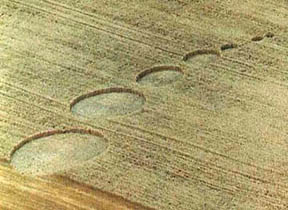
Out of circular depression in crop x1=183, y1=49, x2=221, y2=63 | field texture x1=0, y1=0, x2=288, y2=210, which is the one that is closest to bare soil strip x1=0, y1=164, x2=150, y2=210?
field texture x1=0, y1=0, x2=288, y2=210

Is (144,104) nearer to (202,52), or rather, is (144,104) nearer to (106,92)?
(106,92)

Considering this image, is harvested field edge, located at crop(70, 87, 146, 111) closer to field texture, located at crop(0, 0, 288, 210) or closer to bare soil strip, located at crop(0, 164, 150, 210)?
field texture, located at crop(0, 0, 288, 210)

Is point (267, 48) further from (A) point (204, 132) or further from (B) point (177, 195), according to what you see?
(B) point (177, 195)

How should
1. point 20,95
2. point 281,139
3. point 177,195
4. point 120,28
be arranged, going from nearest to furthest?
point 177,195, point 281,139, point 20,95, point 120,28

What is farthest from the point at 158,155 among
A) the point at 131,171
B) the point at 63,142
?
the point at 63,142

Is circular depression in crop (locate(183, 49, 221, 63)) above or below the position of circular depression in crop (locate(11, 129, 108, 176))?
above

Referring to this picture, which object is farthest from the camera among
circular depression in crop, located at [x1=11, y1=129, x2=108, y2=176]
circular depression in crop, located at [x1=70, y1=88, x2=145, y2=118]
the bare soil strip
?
circular depression in crop, located at [x1=70, y1=88, x2=145, y2=118]

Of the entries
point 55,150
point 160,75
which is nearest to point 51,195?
point 55,150
